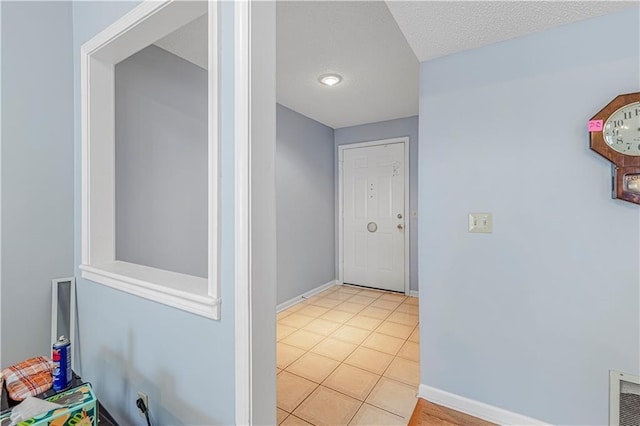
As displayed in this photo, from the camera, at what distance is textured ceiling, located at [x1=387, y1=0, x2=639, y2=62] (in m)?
1.30

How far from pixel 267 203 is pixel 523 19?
154cm

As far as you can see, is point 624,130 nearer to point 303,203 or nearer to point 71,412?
point 71,412

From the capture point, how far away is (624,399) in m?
1.35

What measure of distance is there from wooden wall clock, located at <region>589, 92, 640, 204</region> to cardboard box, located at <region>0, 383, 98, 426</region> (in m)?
2.29

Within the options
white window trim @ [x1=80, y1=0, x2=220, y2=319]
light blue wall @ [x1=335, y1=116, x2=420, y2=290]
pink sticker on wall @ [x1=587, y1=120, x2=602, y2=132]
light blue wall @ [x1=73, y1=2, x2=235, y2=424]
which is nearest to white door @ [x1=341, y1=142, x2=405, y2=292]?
light blue wall @ [x1=335, y1=116, x2=420, y2=290]

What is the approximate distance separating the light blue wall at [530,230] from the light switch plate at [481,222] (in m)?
0.03

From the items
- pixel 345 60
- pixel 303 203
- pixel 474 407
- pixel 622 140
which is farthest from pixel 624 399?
pixel 303 203

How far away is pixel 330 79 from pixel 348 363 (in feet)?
7.93

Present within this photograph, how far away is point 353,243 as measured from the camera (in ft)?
13.9

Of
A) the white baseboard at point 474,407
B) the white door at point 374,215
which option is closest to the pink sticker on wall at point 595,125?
the white baseboard at point 474,407

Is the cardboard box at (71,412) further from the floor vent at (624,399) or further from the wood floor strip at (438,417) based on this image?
the floor vent at (624,399)

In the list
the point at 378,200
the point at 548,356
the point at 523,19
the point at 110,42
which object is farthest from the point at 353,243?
the point at 110,42

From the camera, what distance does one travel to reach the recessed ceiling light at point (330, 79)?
257 cm

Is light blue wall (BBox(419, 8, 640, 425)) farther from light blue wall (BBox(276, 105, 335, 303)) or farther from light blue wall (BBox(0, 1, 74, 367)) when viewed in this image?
light blue wall (BBox(0, 1, 74, 367))
